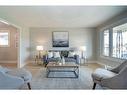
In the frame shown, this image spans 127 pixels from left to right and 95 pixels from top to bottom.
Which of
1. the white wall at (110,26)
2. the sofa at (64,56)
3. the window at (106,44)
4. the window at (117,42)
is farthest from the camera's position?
the window at (106,44)

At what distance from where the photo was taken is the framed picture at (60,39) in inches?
442

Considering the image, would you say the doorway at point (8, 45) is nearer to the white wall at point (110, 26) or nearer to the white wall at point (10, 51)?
the white wall at point (10, 51)

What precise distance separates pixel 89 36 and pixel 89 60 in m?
1.50

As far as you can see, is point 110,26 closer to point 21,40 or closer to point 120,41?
point 120,41

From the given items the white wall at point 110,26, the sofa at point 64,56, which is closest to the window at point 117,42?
the white wall at point 110,26

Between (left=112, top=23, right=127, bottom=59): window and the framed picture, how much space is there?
3636 mm

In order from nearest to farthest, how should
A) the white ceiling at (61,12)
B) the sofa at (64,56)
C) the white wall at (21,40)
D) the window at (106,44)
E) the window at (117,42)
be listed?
the white ceiling at (61,12) → the white wall at (21,40) → the window at (117,42) → the sofa at (64,56) → the window at (106,44)

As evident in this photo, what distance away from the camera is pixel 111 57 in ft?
27.3

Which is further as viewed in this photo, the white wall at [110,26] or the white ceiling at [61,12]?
the white wall at [110,26]

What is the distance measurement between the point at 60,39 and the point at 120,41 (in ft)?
14.4

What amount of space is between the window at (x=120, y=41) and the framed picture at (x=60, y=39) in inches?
143

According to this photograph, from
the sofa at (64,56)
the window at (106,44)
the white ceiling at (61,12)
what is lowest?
the sofa at (64,56)
